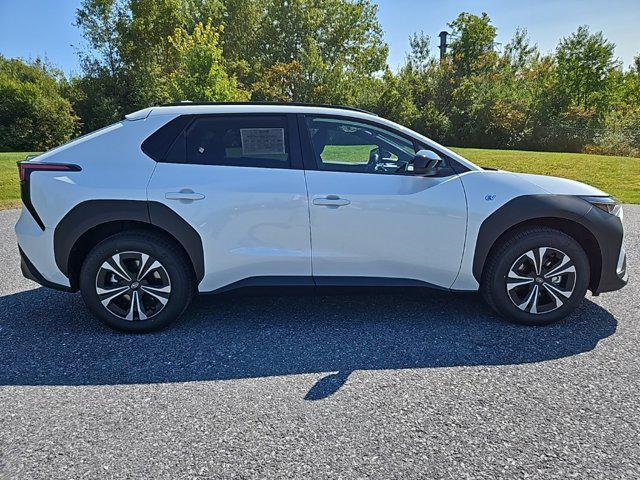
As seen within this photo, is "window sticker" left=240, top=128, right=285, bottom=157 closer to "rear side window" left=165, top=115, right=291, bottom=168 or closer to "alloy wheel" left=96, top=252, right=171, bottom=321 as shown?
"rear side window" left=165, top=115, right=291, bottom=168

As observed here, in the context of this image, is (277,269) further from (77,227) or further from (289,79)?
(289,79)

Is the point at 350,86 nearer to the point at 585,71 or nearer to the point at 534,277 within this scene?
the point at 585,71

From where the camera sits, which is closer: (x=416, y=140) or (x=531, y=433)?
(x=531, y=433)

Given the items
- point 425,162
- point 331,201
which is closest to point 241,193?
point 331,201

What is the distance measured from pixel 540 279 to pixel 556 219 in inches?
19.4

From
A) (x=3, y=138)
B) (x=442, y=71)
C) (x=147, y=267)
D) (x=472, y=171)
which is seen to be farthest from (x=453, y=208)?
(x=442, y=71)

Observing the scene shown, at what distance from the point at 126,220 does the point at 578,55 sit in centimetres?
3279

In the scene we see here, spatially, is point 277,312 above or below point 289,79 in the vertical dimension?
below

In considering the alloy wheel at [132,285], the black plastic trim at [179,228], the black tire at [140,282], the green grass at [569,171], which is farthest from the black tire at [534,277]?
the green grass at [569,171]

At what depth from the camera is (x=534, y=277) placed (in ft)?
11.8

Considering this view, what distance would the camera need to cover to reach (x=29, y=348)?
10.8ft

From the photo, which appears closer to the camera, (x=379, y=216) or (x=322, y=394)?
(x=322, y=394)

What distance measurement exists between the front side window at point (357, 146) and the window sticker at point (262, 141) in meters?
0.25

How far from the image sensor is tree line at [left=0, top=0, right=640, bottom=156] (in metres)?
25.1
